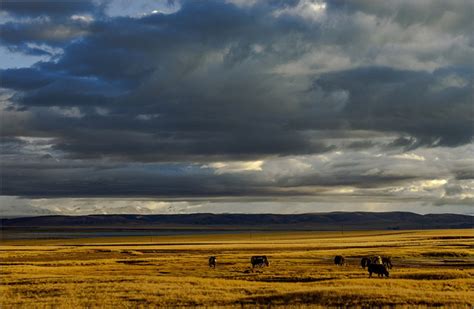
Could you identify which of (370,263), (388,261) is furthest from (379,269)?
(388,261)

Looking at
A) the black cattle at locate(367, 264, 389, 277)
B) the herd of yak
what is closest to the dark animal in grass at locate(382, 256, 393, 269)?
the herd of yak

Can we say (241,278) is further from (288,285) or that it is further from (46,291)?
(46,291)

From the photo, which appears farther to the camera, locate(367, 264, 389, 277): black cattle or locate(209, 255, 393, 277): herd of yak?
locate(209, 255, 393, 277): herd of yak

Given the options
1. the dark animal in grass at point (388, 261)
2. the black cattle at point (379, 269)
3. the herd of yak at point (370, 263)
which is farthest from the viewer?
the dark animal in grass at point (388, 261)

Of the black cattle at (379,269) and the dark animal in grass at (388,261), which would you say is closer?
the black cattle at (379,269)

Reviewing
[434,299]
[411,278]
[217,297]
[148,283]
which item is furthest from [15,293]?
[411,278]

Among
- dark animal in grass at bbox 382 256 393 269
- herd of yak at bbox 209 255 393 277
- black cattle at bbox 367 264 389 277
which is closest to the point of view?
black cattle at bbox 367 264 389 277

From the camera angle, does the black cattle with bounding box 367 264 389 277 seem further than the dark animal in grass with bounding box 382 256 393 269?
No

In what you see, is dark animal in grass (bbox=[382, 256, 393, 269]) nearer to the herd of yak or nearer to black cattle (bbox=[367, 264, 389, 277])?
the herd of yak

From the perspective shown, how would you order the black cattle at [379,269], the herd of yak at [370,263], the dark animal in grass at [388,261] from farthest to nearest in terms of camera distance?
the dark animal in grass at [388,261], the herd of yak at [370,263], the black cattle at [379,269]

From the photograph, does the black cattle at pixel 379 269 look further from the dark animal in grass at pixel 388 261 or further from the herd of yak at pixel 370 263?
the dark animal in grass at pixel 388 261

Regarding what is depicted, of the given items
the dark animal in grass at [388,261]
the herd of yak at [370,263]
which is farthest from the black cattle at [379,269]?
the dark animal in grass at [388,261]

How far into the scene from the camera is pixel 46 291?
41031 mm

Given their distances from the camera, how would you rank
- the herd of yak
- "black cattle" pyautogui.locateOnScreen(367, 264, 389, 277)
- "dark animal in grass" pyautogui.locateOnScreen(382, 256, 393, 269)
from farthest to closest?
"dark animal in grass" pyautogui.locateOnScreen(382, 256, 393, 269)
the herd of yak
"black cattle" pyautogui.locateOnScreen(367, 264, 389, 277)
